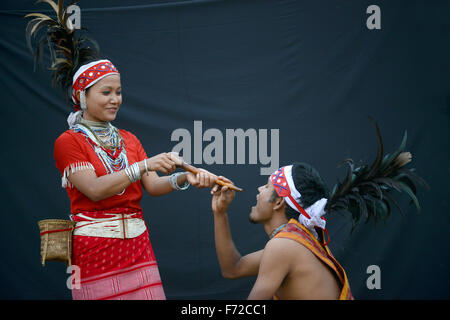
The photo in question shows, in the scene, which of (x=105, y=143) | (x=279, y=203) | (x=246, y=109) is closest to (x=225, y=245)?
(x=279, y=203)

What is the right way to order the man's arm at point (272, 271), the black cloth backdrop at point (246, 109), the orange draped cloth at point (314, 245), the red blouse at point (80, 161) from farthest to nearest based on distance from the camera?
the black cloth backdrop at point (246, 109), the red blouse at point (80, 161), the orange draped cloth at point (314, 245), the man's arm at point (272, 271)

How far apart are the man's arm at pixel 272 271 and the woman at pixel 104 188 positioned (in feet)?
1.74

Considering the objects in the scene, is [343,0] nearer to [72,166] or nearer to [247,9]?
[247,9]

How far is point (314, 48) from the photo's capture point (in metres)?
4.04

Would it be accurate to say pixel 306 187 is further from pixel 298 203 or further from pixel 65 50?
pixel 65 50

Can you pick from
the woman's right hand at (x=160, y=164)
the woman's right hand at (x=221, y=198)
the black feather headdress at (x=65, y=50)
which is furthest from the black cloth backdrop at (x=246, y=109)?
the woman's right hand at (x=160, y=164)

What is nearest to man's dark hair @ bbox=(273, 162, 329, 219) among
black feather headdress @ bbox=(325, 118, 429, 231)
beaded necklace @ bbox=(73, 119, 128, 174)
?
black feather headdress @ bbox=(325, 118, 429, 231)

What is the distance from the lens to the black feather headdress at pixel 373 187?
8.45 ft

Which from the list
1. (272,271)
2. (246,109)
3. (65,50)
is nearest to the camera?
(272,271)

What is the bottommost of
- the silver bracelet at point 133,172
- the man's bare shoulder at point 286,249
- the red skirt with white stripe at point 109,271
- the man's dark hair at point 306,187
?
the red skirt with white stripe at point 109,271

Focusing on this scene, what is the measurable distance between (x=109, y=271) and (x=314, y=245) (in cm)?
106

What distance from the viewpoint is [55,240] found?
2.41m

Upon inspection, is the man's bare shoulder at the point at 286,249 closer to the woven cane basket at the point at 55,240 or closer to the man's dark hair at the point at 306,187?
the man's dark hair at the point at 306,187

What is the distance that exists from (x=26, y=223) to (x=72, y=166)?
1851mm
